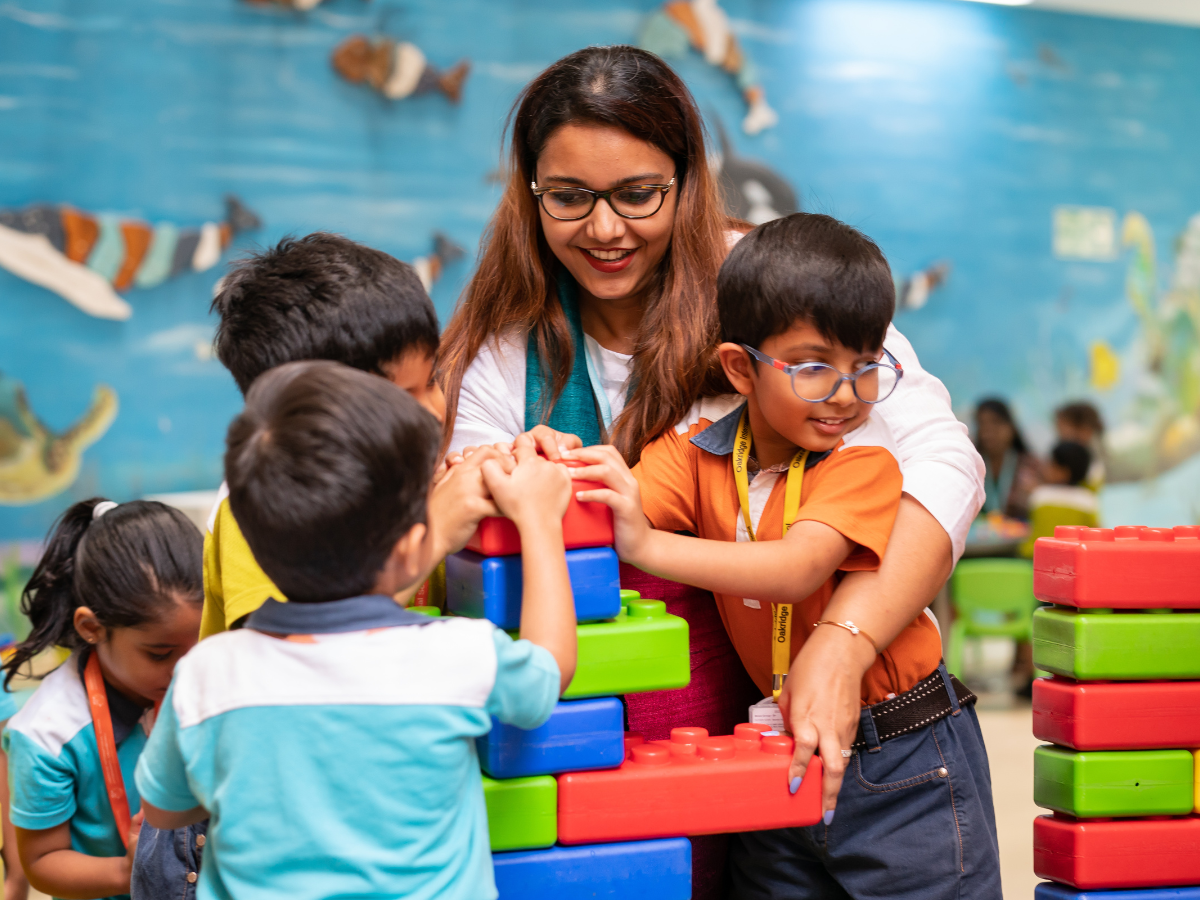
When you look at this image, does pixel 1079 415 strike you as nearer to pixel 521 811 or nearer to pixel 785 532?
pixel 785 532

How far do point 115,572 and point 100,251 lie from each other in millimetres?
4617

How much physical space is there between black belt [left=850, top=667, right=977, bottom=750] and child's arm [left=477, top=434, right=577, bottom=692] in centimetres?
56

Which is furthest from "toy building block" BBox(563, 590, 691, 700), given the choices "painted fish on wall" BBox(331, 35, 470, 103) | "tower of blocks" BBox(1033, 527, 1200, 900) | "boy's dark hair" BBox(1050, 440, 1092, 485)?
"boy's dark hair" BBox(1050, 440, 1092, 485)

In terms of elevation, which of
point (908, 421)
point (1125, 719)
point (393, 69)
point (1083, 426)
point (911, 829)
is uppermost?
point (393, 69)

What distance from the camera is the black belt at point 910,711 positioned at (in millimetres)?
1554

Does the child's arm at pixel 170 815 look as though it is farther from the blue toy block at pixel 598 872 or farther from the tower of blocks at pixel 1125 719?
the tower of blocks at pixel 1125 719

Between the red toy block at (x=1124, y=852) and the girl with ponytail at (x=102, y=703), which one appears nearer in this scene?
the red toy block at (x=1124, y=852)

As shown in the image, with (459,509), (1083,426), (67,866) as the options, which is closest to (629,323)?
(459,509)

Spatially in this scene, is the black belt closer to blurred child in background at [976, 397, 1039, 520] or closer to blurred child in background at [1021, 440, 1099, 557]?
blurred child in background at [1021, 440, 1099, 557]

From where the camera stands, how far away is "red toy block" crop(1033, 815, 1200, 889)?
5.27ft

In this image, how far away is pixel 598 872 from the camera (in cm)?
125

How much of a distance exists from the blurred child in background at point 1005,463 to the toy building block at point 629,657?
21.4 feet

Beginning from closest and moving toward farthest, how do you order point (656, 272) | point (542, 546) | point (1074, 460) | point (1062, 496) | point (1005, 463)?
point (542, 546)
point (656, 272)
point (1062, 496)
point (1074, 460)
point (1005, 463)

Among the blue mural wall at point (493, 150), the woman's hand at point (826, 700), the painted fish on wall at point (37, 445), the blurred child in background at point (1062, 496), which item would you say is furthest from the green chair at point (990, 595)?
the woman's hand at point (826, 700)
